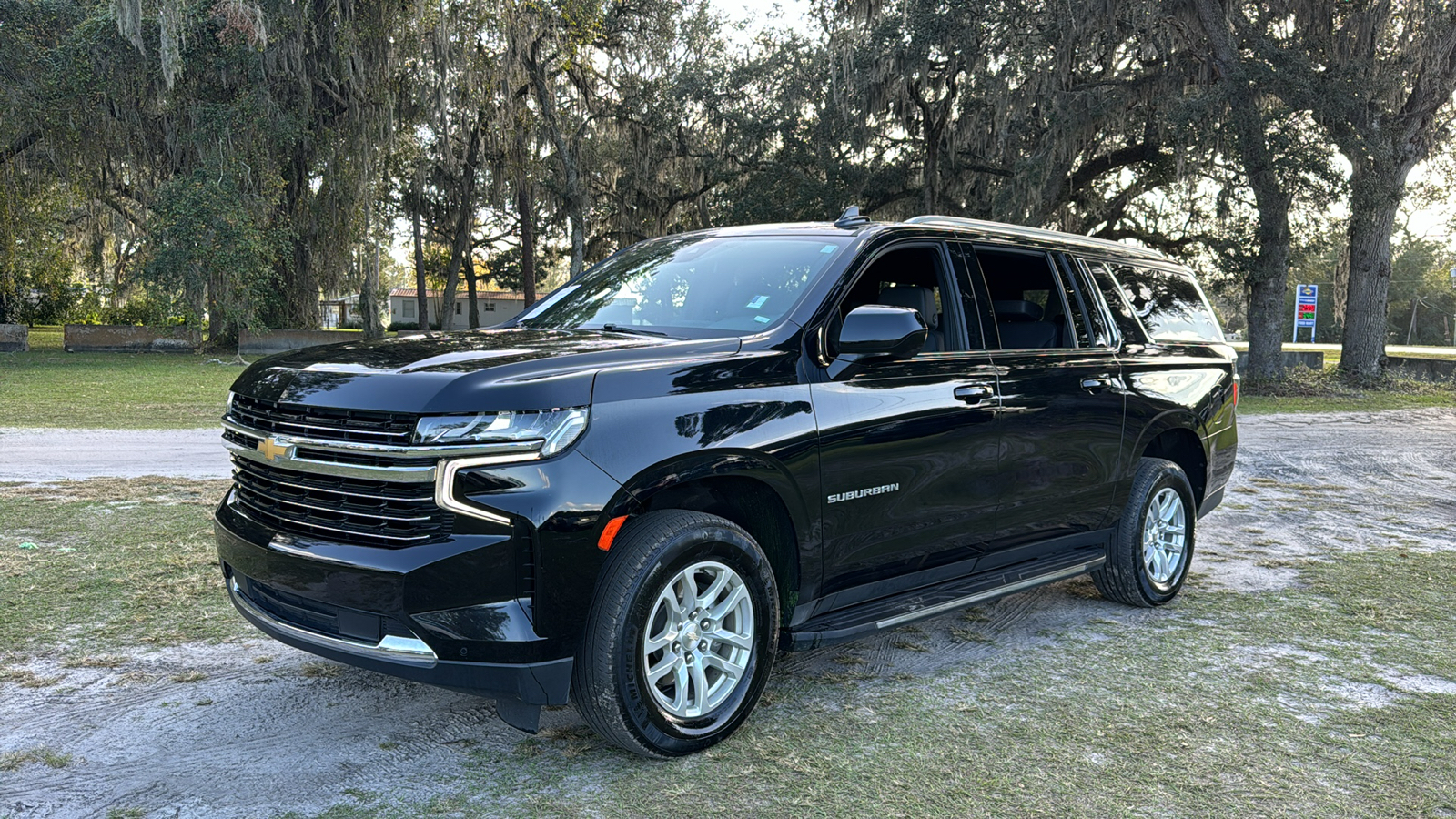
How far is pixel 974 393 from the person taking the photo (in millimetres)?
4820

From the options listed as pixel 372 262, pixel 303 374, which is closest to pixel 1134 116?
pixel 372 262

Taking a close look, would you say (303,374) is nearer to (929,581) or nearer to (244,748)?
(244,748)

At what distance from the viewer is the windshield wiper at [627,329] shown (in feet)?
14.9

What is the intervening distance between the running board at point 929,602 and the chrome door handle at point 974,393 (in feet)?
2.73

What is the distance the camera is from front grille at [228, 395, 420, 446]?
3.39m

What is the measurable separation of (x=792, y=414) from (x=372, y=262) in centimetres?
3035

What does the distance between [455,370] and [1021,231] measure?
3.36 m

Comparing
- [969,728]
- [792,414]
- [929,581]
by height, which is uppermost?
[792,414]

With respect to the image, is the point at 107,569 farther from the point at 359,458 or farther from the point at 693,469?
the point at 693,469

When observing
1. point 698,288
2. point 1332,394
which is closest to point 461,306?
point 1332,394

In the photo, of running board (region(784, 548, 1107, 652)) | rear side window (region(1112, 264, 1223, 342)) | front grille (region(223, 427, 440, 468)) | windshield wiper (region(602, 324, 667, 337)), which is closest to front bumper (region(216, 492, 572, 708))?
front grille (region(223, 427, 440, 468))

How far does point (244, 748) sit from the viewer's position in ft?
12.6

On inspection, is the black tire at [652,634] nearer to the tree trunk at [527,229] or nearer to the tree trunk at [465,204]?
the tree trunk at [465,204]

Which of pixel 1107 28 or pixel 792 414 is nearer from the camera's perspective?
pixel 792 414
